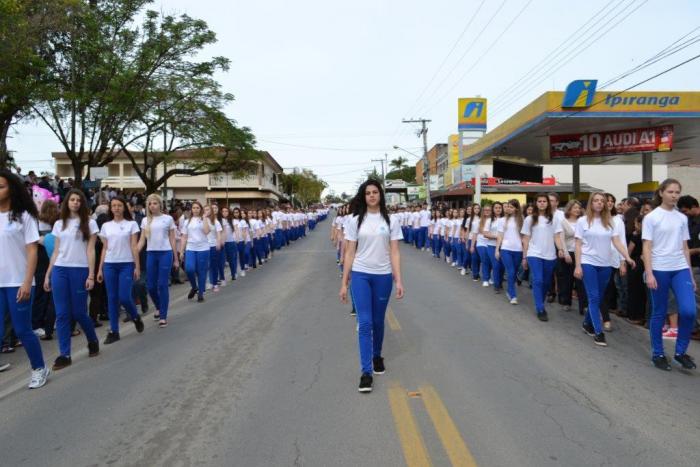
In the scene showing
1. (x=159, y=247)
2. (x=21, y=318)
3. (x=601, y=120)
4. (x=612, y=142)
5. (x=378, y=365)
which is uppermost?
(x=601, y=120)

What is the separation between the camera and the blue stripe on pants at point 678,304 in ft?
18.9

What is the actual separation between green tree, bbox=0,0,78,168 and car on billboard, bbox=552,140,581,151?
17.0 meters


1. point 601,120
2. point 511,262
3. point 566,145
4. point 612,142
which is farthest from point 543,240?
point 566,145

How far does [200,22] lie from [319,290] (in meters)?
16.3

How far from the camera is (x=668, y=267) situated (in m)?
5.88

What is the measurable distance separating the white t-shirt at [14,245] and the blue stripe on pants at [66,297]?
781 millimetres

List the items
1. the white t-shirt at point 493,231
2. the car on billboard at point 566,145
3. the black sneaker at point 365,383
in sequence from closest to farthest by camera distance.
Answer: the black sneaker at point 365,383, the white t-shirt at point 493,231, the car on billboard at point 566,145

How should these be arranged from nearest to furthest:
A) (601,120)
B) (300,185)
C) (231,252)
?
(231,252) < (601,120) < (300,185)

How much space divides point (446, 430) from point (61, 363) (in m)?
4.42

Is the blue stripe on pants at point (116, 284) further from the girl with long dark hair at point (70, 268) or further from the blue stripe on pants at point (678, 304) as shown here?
the blue stripe on pants at point (678, 304)

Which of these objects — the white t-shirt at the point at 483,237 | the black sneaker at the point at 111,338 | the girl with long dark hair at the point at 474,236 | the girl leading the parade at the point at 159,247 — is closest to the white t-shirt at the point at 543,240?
the white t-shirt at the point at 483,237

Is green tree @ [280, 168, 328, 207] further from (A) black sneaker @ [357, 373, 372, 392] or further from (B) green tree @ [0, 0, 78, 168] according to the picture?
(A) black sneaker @ [357, 373, 372, 392]

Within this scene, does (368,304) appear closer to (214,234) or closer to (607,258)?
(607,258)

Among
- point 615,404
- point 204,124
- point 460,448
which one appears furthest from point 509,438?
point 204,124
